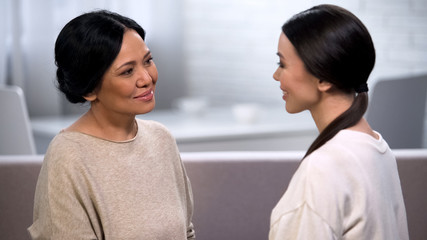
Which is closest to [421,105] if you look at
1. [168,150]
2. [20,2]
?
[168,150]

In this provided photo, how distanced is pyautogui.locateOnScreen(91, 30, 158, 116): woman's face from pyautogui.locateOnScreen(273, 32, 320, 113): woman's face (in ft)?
1.26

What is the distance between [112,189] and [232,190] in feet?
2.34

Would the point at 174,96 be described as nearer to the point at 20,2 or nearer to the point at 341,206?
the point at 20,2

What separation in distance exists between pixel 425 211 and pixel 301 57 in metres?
A: 1.18

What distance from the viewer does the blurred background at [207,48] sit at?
3998 mm

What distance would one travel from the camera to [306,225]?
124 centimetres

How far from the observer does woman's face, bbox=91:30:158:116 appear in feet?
5.16

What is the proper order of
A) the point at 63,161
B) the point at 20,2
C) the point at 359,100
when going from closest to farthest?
the point at 359,100 < the point at 63,161 < the point at 20,2

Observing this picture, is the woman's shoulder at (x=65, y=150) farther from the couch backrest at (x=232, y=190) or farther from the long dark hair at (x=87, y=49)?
the couch backrest at (x=232, y=190)

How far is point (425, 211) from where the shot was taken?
7.32ft

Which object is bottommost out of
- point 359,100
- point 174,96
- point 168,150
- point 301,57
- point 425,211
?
point 174,96

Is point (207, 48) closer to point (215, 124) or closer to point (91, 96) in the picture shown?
point (215, 124)

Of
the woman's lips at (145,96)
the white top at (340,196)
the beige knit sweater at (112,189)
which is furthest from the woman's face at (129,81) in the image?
the white top at (340,196)

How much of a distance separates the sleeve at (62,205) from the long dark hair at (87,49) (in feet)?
0.71
